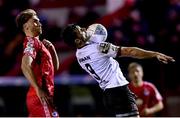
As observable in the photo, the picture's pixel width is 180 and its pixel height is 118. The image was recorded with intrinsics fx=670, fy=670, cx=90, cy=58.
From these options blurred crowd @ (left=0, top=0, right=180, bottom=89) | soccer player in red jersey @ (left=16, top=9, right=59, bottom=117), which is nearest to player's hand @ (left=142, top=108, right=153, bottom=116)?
soccer player in red jersey @ (left=16, top=9, right=59, bottom=117)

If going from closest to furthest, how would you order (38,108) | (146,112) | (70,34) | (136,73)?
(70,34), (38,108), (146,112), (136,73)

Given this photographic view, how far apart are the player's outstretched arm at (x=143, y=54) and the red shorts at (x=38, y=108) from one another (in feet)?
3.40

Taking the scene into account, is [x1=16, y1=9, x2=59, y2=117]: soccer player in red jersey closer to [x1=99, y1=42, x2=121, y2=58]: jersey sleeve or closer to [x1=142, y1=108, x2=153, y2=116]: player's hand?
[x1=99, y1=42, x2=121, y2=58]: jersey sleeve

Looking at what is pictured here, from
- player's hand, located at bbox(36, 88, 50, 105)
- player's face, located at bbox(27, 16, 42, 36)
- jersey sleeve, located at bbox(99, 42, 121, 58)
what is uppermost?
player's face, located at bbox(27, 16, 42, 36)

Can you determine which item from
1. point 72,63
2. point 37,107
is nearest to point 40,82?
point 37,107

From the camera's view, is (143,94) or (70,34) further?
(143,94)

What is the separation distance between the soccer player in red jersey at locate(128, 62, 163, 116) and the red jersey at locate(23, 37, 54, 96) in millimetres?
1943

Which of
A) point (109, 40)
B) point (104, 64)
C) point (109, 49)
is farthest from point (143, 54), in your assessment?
point (109, 40)

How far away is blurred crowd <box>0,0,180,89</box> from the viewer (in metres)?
11.6

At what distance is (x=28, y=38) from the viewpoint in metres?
7.54

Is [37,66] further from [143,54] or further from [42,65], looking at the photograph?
[143,54]

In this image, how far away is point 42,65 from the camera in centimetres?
759

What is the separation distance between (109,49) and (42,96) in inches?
35.0

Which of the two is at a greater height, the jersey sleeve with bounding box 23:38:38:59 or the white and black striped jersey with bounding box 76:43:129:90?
the jersey sleeve with bounding box 23:38:38:59
